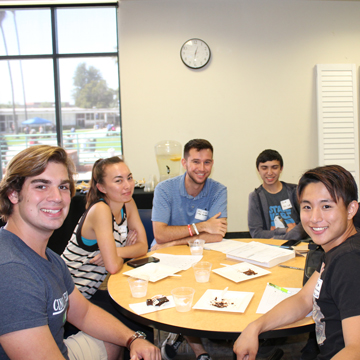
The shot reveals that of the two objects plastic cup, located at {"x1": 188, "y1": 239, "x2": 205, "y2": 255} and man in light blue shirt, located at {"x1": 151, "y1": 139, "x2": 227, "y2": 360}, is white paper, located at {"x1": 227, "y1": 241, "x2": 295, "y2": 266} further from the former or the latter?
man in light blue shirt, located at {"x1": 151, "y1": 139, "x2": 227, "y2": 360}

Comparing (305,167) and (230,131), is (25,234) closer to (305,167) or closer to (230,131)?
(230,131)

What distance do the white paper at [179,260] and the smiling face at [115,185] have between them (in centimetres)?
46

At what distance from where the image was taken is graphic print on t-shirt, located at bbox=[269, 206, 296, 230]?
3.02m

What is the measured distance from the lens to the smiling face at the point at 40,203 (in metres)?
1.13

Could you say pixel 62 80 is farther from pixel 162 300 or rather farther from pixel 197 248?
pixel 162 300

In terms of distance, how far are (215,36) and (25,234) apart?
175 inches

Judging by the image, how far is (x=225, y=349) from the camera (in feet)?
8.00

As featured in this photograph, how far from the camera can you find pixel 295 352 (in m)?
2.36

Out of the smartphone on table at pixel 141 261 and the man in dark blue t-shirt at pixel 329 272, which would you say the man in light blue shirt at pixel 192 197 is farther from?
the man in dark blue t-shirt at pixel 329 272

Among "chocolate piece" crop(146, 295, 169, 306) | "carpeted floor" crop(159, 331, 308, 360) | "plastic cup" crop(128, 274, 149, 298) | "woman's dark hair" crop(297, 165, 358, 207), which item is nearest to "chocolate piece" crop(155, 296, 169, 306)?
"chocolate piece" crop(146, 295, 169, 306)

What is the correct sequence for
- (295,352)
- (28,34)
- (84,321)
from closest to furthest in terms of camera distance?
(84,321)
(295,352)
(28,34)

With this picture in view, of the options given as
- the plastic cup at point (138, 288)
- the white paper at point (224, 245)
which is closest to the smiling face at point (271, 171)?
the white paper at point (224, 245)

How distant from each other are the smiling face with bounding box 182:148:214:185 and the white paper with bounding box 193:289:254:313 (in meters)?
1.30

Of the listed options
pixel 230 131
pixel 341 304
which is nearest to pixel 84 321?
pixel 341 304
